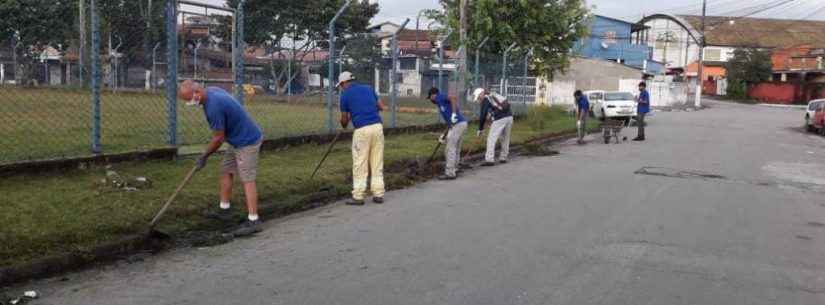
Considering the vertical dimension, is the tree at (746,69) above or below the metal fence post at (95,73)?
above

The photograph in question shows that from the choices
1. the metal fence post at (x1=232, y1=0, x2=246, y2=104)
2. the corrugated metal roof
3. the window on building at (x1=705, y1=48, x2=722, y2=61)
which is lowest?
the metal fence post at (x1=232, y1=0, x2=246, y2=104)

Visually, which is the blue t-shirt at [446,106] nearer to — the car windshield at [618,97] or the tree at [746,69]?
the car windshield at [618,97]

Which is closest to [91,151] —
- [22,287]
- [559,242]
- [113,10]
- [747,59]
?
[113,10]

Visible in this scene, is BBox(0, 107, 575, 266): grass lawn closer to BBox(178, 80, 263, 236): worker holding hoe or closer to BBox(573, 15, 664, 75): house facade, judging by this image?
BBox(178, 80, 263, 236): worker holding hoe

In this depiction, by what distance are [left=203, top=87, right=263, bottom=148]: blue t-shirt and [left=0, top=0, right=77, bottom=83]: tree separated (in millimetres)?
3702

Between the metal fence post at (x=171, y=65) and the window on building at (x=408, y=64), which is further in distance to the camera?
the window on building at (x=408, y=64)

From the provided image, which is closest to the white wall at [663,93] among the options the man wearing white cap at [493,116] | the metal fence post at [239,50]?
the man wearing white cap at [493,116]

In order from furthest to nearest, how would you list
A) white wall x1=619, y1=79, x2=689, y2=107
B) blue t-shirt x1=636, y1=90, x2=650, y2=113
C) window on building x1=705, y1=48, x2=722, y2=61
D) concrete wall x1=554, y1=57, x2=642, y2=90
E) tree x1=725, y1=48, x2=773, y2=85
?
window on building x1=705, y1=48, x2=722, y2=61 < tree x1=725, y1=48, x2=773, y2=85 < white wall x1=619, y1=79, x2=689, y2=107 < concrete wall x1=554, y1=57, x2=642, y2=90 < blue t-shirt x1=636, y1=90, x2=650, y2=113

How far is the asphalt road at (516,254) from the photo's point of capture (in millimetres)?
5188

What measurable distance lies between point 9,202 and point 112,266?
1.81 meters

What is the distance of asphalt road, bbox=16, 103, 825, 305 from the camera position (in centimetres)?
519

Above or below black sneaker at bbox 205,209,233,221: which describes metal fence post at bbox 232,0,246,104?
above

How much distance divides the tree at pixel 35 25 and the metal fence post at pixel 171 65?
51.2 inches

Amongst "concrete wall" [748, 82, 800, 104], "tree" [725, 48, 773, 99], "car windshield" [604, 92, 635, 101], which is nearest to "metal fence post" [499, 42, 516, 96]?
"car windshield" [604, 92, 635, 101]
